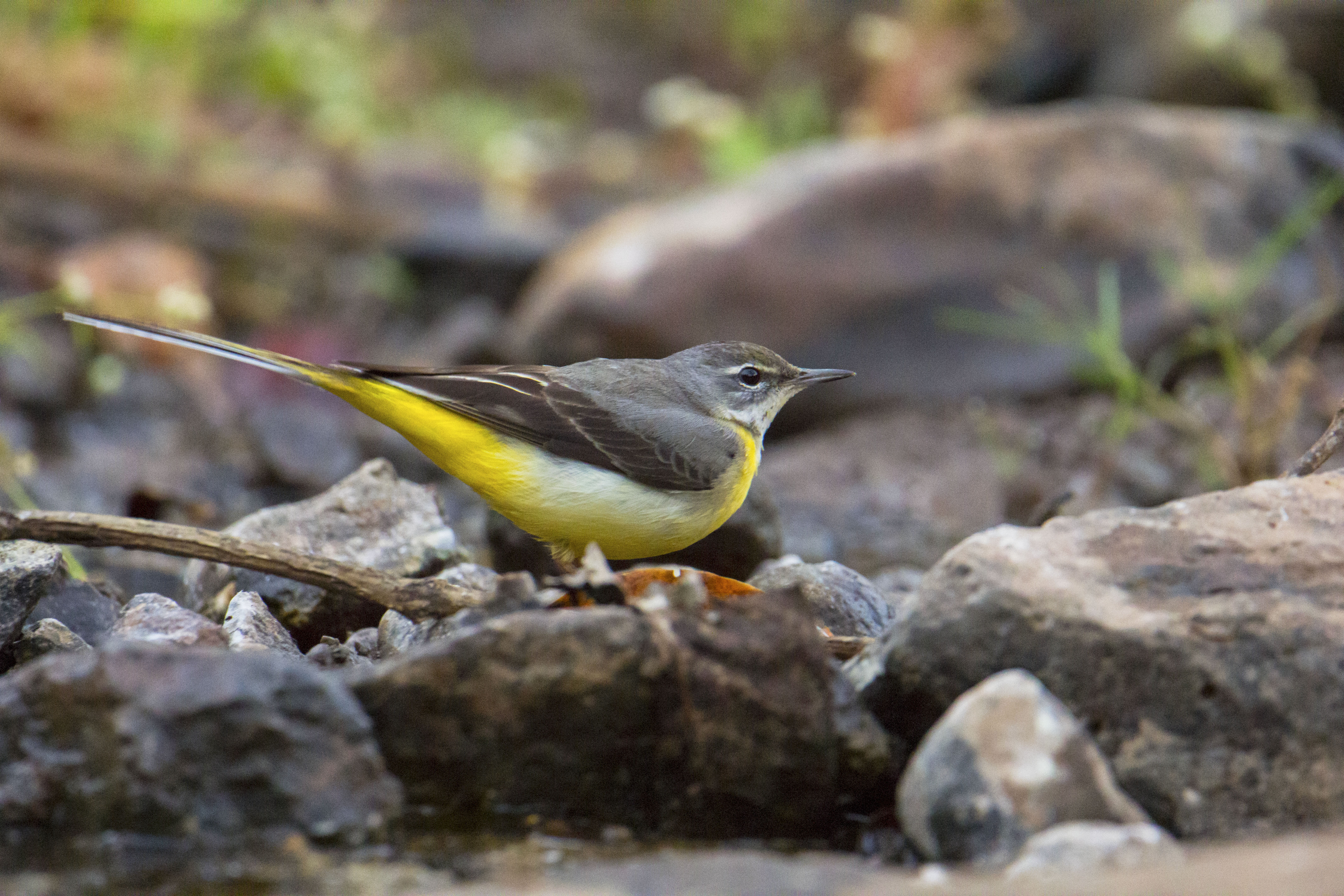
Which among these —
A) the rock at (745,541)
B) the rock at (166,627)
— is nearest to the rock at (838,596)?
the rock at (745,541)

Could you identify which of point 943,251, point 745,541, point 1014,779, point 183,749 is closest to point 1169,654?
point 1014,779

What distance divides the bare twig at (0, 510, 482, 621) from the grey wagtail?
117 centimetres

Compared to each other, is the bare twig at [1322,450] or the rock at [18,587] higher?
the bare twig at [1322,450]

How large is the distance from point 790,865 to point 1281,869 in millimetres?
1004

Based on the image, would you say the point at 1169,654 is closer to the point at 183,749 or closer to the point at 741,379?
the point at 183,749

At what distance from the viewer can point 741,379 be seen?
595cm

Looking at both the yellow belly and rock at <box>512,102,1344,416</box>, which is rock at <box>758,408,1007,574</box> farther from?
the yellow belly

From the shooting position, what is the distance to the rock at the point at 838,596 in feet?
14.5

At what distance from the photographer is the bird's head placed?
5.86 metres

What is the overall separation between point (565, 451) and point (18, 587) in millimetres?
2056

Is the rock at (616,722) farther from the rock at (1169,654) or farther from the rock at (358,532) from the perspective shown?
the rock at (358,532)

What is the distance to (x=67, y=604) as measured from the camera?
4.25m

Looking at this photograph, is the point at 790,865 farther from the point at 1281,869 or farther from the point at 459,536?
the point at 459,536

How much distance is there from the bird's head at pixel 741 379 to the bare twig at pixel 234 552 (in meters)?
2.27
